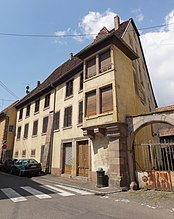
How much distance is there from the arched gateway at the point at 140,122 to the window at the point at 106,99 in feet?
4.49

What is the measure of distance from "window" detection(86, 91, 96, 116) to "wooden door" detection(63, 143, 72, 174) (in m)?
4.02

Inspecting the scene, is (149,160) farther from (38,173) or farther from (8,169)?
(8,169)

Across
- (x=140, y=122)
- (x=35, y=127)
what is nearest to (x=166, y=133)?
(x=140, y=122)

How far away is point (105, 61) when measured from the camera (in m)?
12.4

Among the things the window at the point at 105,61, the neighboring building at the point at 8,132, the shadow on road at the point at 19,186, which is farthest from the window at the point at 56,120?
the neighboring building at the point at 8,132

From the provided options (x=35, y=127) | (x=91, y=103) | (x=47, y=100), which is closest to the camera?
(x=91, y=103)

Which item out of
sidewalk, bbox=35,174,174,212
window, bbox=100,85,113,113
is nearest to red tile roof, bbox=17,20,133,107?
window, bbox=100,85,113,113

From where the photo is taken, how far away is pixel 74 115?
49.6ft

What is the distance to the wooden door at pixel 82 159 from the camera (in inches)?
512

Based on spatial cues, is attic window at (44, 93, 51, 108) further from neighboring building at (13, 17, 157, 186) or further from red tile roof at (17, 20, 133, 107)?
red tile roof at (17, 20, 133, 107)

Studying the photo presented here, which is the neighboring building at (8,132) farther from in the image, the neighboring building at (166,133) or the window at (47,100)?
the neighboring building at (166,133)

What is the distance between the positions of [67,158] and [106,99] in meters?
6.39

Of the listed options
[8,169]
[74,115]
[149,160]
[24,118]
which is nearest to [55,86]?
[74,115]

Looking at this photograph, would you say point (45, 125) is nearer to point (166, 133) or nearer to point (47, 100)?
point (47, 100)
